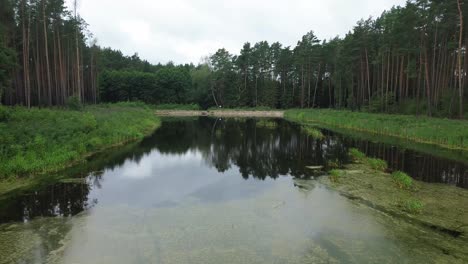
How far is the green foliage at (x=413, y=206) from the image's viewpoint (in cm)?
930

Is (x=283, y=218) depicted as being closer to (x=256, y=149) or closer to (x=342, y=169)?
(x=342, y=169)

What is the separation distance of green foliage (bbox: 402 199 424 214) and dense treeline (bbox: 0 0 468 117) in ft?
75.4

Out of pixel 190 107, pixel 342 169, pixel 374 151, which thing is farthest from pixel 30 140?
pixel 190 107

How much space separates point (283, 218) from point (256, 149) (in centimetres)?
1344

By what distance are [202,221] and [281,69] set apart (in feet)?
226

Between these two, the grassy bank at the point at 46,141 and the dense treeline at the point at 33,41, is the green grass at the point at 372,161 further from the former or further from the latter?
the dense treeline at the point at 33,41

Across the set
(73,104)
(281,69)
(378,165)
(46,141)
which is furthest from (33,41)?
Answer: (281,69)

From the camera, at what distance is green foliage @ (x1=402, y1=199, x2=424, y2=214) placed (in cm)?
930

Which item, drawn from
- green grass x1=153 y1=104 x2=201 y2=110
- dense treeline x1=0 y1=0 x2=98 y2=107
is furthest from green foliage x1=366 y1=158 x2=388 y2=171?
green grass x1=153 y1=104 x2=201 y2=110

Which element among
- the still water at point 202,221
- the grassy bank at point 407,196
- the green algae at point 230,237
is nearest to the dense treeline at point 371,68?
the grassy bank at point 407,196

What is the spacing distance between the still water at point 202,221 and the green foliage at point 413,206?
3.30 ft

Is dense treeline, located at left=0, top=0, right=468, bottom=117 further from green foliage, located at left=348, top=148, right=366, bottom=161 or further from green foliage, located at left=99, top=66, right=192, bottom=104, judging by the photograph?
green foliage, located at left=348, top=148, right=366, bottom=161

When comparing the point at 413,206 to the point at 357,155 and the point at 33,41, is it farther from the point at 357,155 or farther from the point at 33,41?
the point at 33,41

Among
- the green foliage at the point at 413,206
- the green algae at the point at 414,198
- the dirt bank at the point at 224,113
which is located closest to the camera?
the green algae at the point at 414,198
